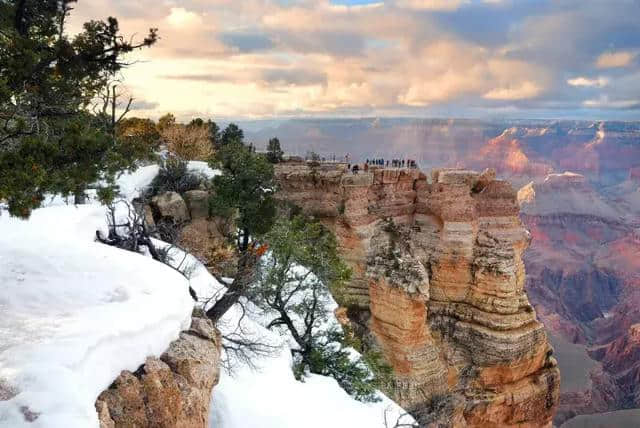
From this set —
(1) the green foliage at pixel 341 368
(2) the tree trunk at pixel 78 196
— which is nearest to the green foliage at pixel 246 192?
(2) the tree trunk at pixel 78 196

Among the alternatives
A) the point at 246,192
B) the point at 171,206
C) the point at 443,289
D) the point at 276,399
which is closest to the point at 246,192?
the point at 246,192

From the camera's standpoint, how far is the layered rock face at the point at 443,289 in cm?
1875

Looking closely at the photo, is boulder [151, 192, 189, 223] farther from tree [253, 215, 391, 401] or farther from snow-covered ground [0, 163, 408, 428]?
snow-covered ground [0, 163, 408, 428]

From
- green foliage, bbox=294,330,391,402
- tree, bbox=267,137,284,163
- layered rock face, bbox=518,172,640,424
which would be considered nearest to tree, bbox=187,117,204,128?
tree, bbox=267,137,284,163

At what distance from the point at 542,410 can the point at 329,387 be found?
45.6 feet

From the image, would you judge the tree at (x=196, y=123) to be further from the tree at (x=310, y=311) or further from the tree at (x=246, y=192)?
the tree at (x=310, y=311)

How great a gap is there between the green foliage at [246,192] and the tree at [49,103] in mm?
12504

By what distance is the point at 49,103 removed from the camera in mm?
6262

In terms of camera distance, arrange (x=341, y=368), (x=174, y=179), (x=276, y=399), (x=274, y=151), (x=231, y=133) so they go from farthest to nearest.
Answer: (x=231, y=133), (x=274, y=151), (x=174, y=179), (x=341, y=368), (x=276, y=399)

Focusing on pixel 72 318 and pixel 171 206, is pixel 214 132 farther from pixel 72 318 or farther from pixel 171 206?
pixel 72 318

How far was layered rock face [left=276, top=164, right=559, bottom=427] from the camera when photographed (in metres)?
18.8

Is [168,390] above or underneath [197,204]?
underneath

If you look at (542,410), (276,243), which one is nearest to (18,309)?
(276,243)

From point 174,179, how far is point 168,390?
61.9 ft
